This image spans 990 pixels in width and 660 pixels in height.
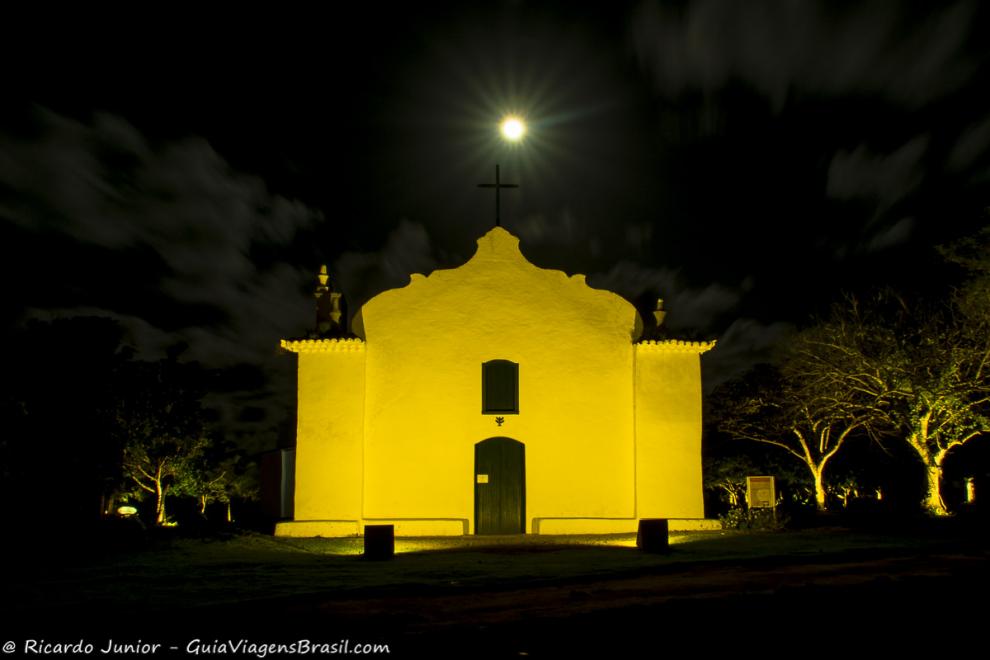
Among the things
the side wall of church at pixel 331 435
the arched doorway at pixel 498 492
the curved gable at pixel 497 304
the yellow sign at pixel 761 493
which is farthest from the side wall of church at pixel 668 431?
the side wall of church at pixel 331 435

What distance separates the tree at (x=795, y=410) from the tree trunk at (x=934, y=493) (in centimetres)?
227

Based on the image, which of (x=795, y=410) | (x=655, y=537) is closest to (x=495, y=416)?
(x=655, y=537)

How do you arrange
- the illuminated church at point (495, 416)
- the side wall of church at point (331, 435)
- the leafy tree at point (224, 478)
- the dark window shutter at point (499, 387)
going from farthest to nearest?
1. the leafy tree at point (224, 478)
2. the dark window shutter at point (499, 387)
3. the illuminated church at point (495, 416)
4. the side wall of church at point (331, 435)

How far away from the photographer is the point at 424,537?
17.6 m

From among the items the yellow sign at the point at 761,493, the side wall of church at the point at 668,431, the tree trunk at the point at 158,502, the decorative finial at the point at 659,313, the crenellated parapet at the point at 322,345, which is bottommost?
the tree trunk at the point at 158,502

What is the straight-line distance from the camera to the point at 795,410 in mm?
24172

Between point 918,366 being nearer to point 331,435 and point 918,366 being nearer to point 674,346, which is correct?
point 674,346

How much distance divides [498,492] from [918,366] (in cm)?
1065

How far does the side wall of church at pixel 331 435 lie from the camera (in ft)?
58.6

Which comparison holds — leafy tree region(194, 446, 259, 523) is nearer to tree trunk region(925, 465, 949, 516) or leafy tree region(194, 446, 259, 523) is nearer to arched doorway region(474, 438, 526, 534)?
arched doorway region(474, 438, 526, 534)

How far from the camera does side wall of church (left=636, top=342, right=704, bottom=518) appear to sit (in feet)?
60.0

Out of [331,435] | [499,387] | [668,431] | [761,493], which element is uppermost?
[499,387]

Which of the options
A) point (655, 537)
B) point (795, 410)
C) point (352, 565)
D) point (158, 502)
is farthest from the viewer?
point (158, 502)

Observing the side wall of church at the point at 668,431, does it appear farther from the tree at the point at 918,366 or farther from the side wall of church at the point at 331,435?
the side wall of church at the point at 331,435
